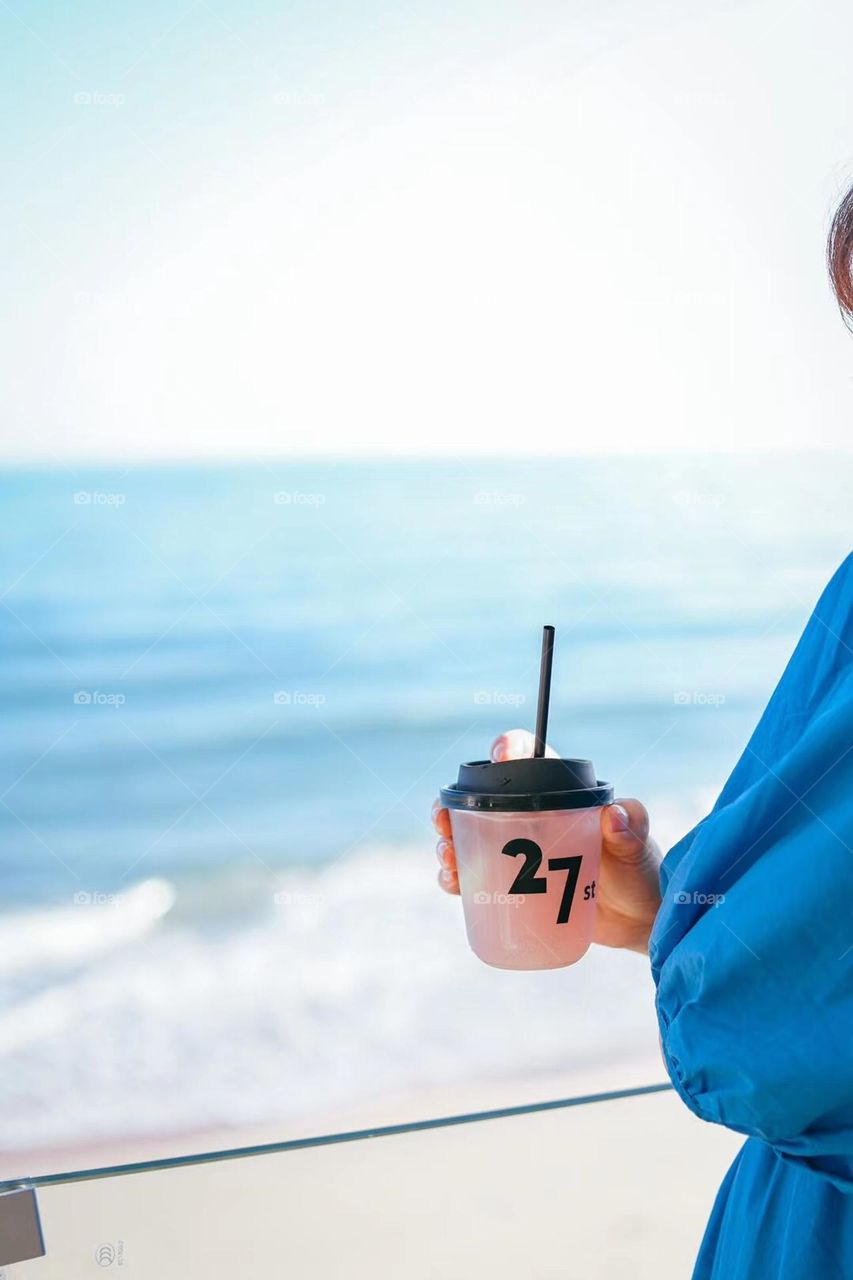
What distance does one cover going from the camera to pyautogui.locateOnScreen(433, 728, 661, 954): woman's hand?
0.78m

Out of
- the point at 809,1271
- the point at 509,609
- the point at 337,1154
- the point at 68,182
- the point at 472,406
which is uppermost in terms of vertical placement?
the point at 68,182

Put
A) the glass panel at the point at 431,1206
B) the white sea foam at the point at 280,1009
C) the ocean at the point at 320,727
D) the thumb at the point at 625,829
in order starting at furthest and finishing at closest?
1. the ocean at the point at 320,727
2. the white sea foam at the point at 280,1009
3. the glass panel at the point at 431,1206
4. the thumb at the point at 625,829

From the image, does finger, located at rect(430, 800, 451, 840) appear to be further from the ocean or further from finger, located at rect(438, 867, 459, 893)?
the ocean

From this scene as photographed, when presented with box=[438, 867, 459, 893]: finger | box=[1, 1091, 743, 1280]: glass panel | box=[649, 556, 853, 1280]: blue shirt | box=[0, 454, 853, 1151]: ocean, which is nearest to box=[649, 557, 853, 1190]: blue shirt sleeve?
box=[649, 556, 853, 1280]: blue shirt

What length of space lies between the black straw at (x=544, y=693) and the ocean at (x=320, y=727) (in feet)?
2.96

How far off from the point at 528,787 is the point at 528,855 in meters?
0.05

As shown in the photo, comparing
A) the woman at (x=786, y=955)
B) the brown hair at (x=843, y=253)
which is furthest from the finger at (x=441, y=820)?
the brown hair at (x=843, y=253)

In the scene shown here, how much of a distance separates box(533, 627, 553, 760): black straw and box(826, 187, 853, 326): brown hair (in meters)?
0.31

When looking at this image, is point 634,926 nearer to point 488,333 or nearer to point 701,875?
point 701,875

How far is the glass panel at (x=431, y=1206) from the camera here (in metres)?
1.22

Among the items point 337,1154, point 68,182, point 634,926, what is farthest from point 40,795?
point 634,926

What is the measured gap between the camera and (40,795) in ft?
9.45

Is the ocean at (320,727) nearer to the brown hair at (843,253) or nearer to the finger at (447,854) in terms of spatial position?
the finger at (447,854)

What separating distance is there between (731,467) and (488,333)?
2.60 ft
